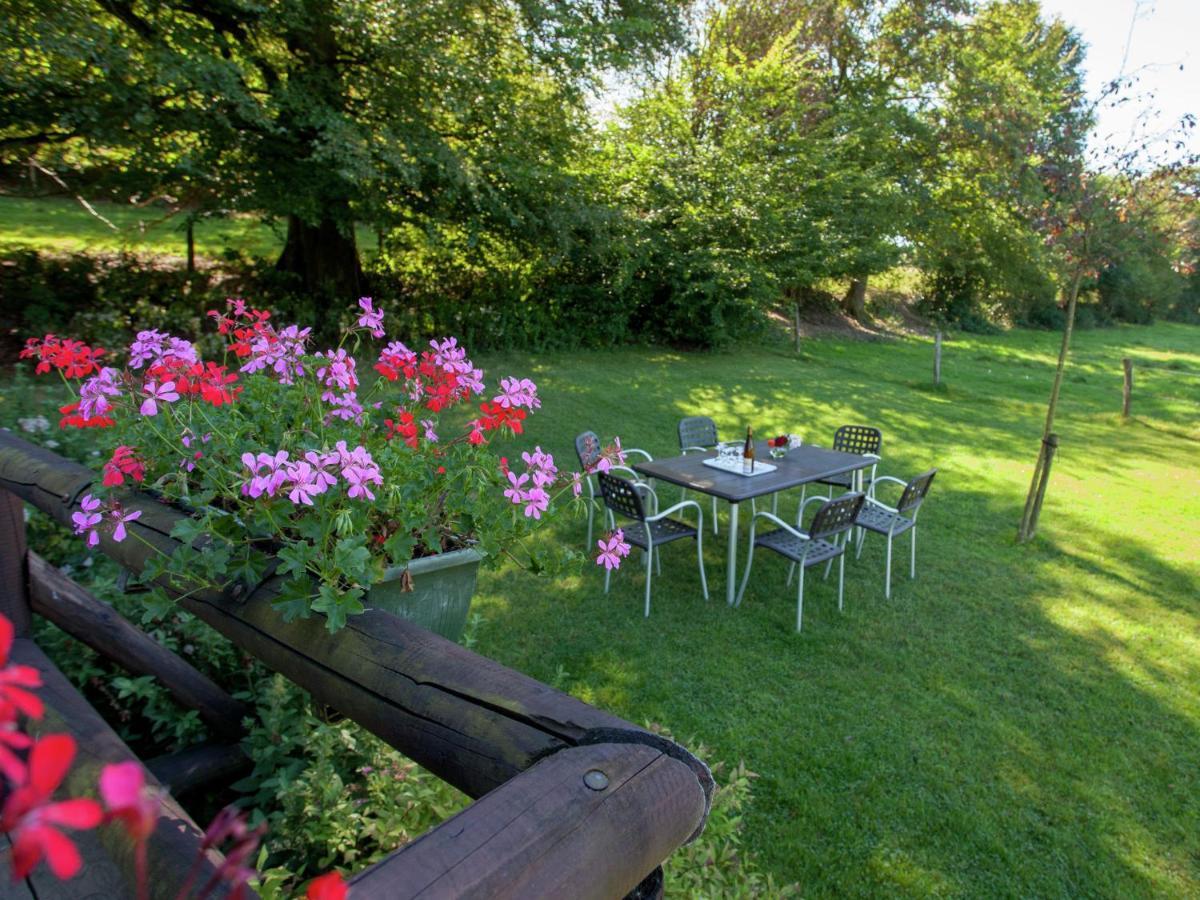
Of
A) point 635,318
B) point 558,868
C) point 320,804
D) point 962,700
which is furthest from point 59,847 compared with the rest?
point 635,318

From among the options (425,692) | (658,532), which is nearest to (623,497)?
(658,532)

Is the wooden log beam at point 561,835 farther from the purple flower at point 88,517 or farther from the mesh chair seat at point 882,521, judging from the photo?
the mesh chair seat at point 882,521

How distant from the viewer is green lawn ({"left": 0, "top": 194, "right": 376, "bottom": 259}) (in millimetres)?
9555

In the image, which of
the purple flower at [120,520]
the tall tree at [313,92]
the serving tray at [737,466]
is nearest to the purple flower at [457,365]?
the purple flower at [120,520]

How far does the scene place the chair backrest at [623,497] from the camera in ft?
14.5

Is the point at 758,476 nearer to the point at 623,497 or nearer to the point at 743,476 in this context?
the point at 743,476

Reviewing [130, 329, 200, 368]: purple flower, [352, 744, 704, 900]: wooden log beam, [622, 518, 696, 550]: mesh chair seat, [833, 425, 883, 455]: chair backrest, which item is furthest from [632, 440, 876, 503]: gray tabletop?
[352, 744, 704, 900]: wooden log beam

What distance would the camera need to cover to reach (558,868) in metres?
0.77

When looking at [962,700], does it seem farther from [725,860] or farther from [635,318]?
[635,318]

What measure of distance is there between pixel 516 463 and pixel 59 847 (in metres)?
6.72

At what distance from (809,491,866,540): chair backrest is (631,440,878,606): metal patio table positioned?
405 millimetres

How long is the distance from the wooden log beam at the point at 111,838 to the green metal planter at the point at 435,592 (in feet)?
1.41

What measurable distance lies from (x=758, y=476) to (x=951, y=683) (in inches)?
67.6

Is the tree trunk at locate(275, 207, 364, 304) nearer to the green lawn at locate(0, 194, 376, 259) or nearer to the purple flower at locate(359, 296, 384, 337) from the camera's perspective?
the green lawn at locate(0, 194, 376, 259)
